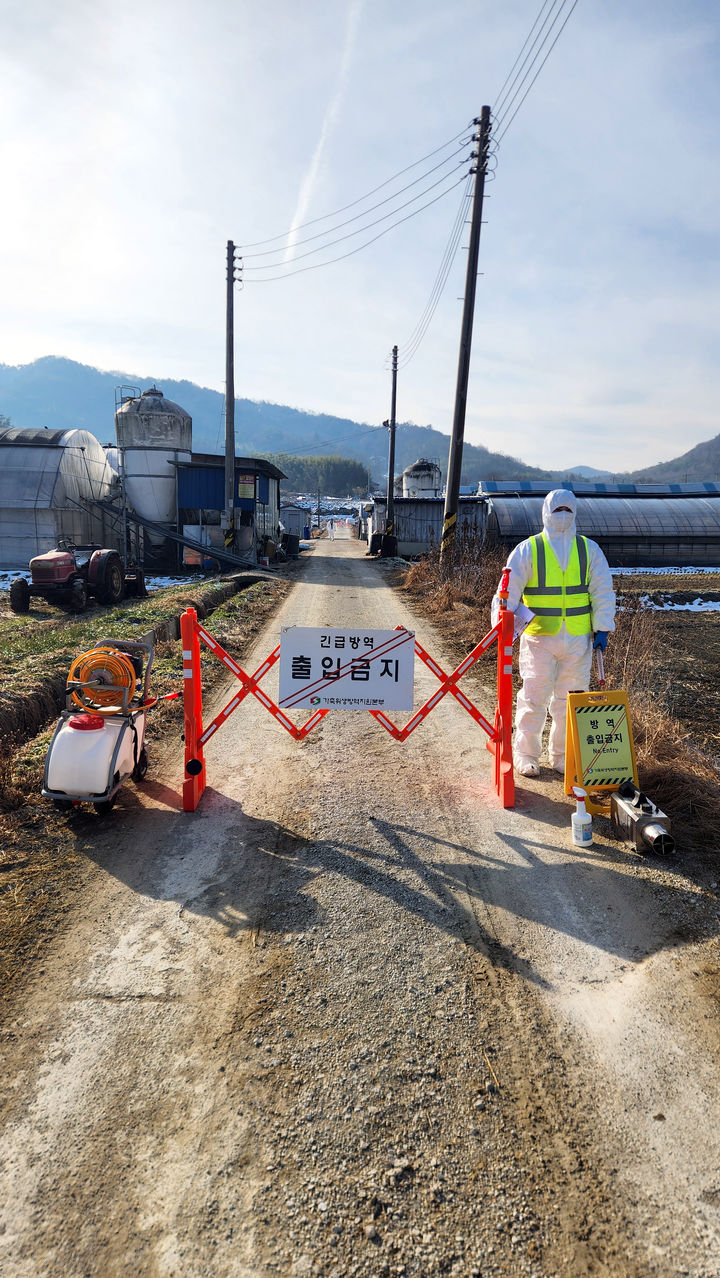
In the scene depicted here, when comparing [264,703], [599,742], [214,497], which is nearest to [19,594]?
[264,703]

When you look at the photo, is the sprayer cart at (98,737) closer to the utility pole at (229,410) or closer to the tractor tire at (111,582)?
the tractor tire at (111,582)

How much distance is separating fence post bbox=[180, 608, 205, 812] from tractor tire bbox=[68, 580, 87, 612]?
38.3 feet

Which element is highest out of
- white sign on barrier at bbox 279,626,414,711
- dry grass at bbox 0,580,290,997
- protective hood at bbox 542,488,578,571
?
protective hood at bbox 542,488,578,571

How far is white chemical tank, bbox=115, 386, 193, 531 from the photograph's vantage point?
2742 cm

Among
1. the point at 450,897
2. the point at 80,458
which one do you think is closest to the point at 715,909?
the point at 450,897

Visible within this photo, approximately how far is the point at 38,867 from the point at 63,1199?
7.36ft

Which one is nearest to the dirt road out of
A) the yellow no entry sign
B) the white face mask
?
the yellow no entry sign

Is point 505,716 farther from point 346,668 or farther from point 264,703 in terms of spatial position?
point 264,703

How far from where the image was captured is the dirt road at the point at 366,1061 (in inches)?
81.3

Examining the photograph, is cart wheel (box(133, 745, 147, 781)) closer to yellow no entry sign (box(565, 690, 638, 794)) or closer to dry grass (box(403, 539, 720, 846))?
yellow no entry sign (box(565, 690, 638, 794))

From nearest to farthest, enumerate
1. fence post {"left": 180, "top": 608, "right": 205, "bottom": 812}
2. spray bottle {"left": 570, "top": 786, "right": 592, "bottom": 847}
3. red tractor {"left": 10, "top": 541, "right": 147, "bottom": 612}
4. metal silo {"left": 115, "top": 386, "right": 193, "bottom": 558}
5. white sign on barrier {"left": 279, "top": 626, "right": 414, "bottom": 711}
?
spray bottle {"left": 570, "top": 786, "right": 592, "bottom": 847} < fence post {"left": 180, "top": 608, "right": 205, "bottom": 812} < white sign on barrier {"left": 279, "top": 626, "right": 414, "bottom": 711} < red tractor {"left": 10, "top": 541, "right": 147, "bottom": 612} < metal silo {"left": 115, "top": 386, "right": 193, "bottom": 558}

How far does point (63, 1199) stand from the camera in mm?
2166

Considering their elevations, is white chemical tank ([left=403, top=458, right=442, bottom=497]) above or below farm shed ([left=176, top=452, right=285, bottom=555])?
above

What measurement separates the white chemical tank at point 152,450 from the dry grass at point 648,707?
17.2 metres
